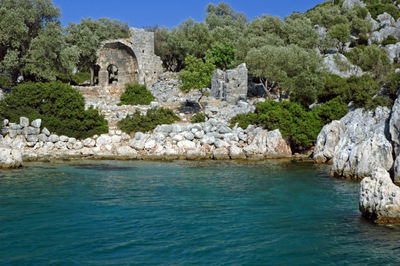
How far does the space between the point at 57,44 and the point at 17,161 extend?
735 inches

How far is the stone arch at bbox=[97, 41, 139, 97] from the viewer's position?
4900 cm

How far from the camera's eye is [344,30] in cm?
6525

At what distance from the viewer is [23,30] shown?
1404 inches

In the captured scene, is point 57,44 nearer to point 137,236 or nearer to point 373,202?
point 137,236

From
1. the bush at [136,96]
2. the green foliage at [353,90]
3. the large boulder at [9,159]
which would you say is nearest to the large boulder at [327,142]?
the green foliage at [353,90]

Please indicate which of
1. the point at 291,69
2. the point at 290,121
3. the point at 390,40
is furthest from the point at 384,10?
the point at 290,121

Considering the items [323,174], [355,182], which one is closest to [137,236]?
[355,182]

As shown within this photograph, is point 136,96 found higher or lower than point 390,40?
lower

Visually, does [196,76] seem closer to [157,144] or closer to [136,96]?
[136,96]

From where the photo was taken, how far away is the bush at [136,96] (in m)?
41.7

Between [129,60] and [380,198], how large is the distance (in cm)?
4313

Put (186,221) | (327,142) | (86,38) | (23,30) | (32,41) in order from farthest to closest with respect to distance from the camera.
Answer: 1. (86,38)
2. (32,41)
3. (23,30)
4. (327,142)
5. (186,221)

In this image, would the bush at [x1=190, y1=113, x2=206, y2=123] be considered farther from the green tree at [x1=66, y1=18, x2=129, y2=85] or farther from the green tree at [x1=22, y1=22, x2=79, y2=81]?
the green tree at [x1=66, y1=18, x2=129, y2=85]

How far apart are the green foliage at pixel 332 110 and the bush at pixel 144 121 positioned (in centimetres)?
1329
